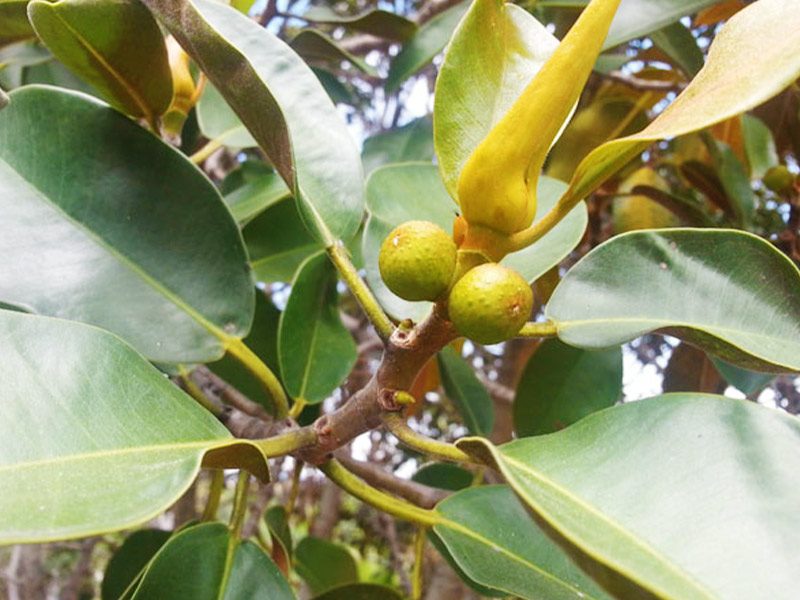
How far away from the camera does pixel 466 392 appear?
3.03 ft

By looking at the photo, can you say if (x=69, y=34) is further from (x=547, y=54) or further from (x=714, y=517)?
(x=714, y=517)

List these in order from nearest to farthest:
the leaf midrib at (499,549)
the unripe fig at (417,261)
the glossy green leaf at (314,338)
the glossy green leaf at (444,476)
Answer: the unripe fig at (417,261)
the leaf midrib at (499,549)
the glossy green leaf at (314,338)
the glossy green leaf at (444,476)

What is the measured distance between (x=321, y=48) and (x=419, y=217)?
1.48 ft

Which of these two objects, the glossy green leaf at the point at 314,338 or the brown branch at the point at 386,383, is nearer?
the brown branch at the point at 386,383

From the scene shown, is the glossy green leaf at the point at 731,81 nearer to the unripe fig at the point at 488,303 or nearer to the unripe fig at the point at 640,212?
the unripe fig at the point at 488,303

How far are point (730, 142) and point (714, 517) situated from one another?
3.80ft

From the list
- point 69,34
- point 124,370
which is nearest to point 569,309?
point 124,370

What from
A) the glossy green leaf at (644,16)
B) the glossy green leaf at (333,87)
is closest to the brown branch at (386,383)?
the glossy green leaf at (644,16)

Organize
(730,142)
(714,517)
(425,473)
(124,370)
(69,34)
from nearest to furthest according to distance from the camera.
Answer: (714,517) < (124,370) < (69,34) < (425,473) < (730,142)

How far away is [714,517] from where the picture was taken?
0.34 m

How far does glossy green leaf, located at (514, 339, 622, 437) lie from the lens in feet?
2.84

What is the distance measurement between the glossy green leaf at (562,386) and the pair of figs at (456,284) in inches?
18.5

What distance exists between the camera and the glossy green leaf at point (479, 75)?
0.47m

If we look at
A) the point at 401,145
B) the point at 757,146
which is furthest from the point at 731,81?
the point at 757,146
